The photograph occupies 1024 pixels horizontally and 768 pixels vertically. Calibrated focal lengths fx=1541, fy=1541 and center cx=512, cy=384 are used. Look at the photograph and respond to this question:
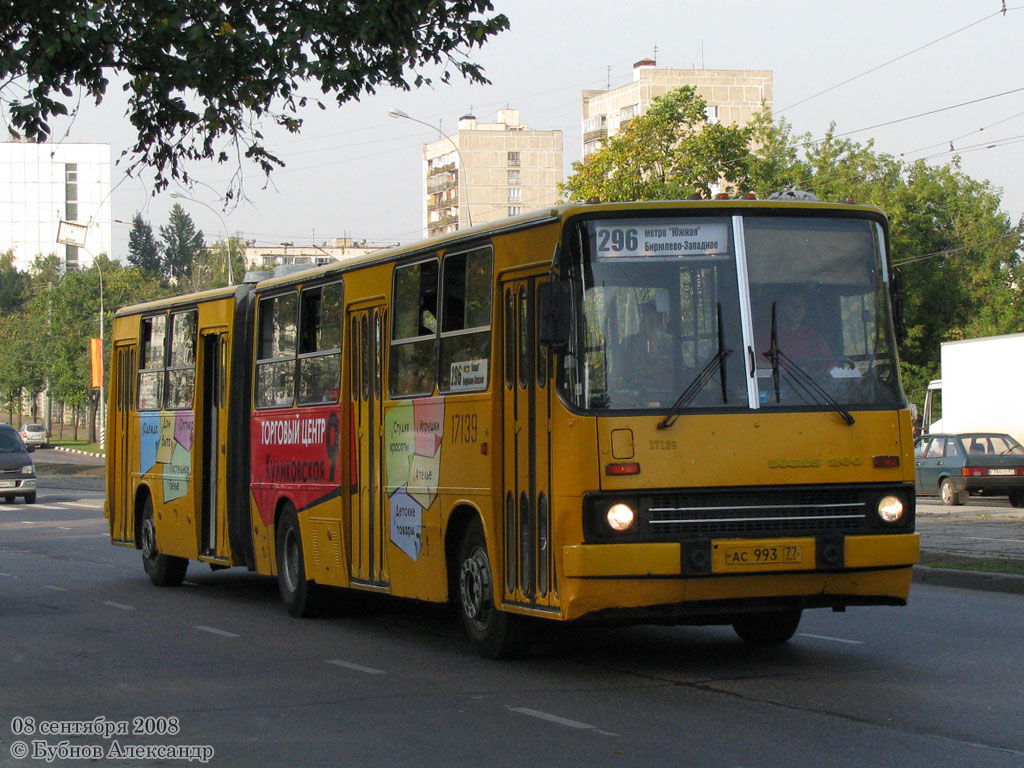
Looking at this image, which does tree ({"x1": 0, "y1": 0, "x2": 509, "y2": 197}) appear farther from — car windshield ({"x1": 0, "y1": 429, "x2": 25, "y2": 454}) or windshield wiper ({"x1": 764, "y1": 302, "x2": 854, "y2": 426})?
car windshield ({"x1": 0, "y1": 429, "x2": 25, "y2": 454})

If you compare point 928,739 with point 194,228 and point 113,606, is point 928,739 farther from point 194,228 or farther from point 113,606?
point 194,228

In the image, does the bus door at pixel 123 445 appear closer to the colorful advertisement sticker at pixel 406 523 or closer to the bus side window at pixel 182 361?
the bus side window at pixel 182 361

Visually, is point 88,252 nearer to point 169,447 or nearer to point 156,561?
point 156,561

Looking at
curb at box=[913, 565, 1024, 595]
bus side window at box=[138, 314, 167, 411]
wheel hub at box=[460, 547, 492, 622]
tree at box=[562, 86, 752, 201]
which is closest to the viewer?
wheel hub at box=[460, 547, 492, 622]

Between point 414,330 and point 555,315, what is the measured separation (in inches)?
115

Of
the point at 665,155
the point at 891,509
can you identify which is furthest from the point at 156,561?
the point at 665,155

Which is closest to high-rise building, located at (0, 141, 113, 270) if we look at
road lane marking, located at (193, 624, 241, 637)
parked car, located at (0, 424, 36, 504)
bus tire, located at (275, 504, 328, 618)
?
parked car, located at (0, 424, 36, 504)

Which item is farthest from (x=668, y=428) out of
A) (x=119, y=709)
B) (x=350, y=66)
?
(x=350, y=66)

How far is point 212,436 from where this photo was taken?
658 inches

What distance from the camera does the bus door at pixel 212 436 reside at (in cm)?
1641

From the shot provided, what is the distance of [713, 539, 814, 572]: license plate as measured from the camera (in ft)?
30.8

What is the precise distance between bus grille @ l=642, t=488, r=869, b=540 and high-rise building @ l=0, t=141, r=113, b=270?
143 meters

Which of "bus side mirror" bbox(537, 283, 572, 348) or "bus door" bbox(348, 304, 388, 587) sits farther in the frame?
"bus door" bbox(348, 304, 388, 587)

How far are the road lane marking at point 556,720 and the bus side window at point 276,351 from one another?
21.9ft
